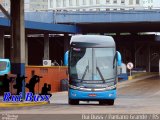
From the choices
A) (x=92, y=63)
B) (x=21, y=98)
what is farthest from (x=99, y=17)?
(x=92, y=63)

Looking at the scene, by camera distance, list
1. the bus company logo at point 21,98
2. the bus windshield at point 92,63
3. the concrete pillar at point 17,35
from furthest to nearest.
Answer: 1. the concrete pillar at point 17,35
2. the bus company logo at point 21,98
3. the bus windshield at point 92,63

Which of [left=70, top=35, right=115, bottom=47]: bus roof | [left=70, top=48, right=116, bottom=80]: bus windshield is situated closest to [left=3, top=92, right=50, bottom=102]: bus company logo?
[left=70, top=48, right=116, bottom=80]: bus windshield

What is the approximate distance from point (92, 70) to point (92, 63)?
0.36 meters

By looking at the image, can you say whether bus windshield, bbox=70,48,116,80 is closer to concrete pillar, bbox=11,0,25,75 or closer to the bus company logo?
the bus company logo

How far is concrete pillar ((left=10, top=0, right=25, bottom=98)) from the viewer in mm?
29672

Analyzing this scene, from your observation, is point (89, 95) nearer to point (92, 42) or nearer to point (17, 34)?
point (92, 42)

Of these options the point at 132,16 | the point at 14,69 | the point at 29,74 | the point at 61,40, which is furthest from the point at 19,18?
the point at 61,40

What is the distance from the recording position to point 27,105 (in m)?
26.0

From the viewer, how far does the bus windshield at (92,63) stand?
27.0 m

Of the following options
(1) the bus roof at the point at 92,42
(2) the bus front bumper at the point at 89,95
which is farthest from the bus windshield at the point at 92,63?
(2) the bus front bumper at the point at 89,95

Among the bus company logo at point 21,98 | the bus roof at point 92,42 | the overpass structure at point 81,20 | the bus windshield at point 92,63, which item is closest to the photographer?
the bus windshield at point 92,63

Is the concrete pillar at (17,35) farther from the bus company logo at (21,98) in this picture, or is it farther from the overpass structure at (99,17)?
the overpass structure at (99,17)

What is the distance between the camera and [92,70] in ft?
88.7

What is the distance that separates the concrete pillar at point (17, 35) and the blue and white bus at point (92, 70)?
384 centimetres
